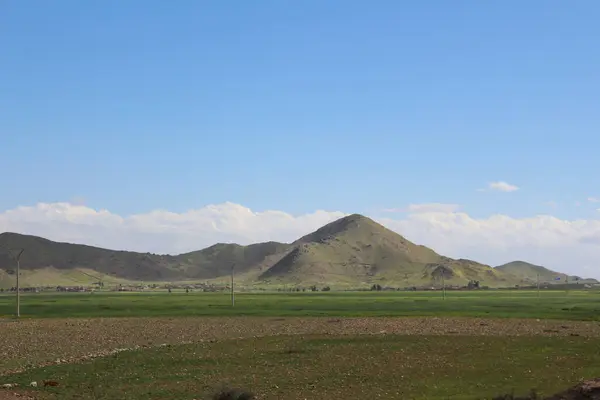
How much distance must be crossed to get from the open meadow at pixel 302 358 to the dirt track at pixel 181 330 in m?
0.11

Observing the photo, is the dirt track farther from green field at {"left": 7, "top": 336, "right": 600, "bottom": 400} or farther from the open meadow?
green field at {"left": 7, "top": 336, "right": 600, "bottom": 400}

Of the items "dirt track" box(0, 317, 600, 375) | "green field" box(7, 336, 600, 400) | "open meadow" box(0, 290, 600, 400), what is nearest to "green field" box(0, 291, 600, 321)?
"dirt track" box(0, 317, 600, 375)

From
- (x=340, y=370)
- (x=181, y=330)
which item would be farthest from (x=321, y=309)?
(x=340, y=370)

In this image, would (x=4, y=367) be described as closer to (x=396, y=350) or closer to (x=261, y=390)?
(x=261, y=390)

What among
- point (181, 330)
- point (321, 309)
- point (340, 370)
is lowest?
point (321, 309)

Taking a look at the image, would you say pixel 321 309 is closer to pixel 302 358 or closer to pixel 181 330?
pixel 181 330

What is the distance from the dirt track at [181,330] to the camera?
56438 millimetres

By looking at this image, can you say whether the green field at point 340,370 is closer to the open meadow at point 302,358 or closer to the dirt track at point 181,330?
the open meadow at point 302,358

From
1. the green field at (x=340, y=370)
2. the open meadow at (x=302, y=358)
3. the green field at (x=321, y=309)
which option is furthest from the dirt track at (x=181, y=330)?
the green field at (x=321, y=309)

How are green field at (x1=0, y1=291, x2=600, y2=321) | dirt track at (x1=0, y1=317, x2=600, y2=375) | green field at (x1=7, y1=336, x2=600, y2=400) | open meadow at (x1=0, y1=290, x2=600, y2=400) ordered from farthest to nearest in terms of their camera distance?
green field at (x1=0, y1=291, x2=600, y2=321)
dirt track at (x1=0, y1=317, x2=600, y2=375)
open meadow at (x1=0, y1=290, x2=600, y2=400)
green field at (x1=7, y1=336, x2=600, y2=400)

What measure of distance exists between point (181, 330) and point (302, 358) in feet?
93.5

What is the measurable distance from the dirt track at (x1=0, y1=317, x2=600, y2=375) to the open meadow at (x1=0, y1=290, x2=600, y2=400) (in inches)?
4.4

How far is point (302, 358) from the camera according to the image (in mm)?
47844

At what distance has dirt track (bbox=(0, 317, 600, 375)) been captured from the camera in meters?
56.4
